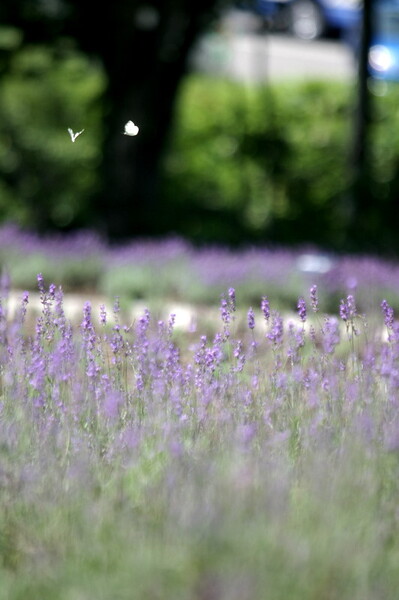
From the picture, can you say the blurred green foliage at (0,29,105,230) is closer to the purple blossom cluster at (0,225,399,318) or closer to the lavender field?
the purple blossom cluster at (0,225,399,318)

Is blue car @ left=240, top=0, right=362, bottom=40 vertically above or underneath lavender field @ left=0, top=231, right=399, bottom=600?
above

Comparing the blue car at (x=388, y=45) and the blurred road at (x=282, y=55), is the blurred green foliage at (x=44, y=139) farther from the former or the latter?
the blue car at (x=388, y=45)

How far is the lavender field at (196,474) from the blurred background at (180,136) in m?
7.44

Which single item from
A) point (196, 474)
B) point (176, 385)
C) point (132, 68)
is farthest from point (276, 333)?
point (132, 68)

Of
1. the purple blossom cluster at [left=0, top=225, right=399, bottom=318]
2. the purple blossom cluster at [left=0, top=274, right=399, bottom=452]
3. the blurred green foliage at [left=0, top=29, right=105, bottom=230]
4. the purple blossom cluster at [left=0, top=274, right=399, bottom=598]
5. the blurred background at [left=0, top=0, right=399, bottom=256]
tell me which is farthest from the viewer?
the blurred green foliage at [left=0, top=29, right=105, bottom=230]

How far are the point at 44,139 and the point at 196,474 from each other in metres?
12.1

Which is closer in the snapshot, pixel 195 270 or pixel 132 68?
pixel 195 270

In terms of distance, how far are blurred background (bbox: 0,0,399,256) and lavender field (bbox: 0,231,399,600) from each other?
24.4 ft

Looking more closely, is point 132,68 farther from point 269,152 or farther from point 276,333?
point 276,333

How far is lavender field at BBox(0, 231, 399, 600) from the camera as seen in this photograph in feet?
7.82

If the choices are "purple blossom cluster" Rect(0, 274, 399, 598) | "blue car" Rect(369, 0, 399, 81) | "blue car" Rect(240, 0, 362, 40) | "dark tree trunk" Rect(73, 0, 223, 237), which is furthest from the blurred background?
"purple blossom cluster" Rect(0, 274, 399, 598)

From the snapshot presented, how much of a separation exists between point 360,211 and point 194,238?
2.08 metres

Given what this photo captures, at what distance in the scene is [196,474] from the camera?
2883 millimetres

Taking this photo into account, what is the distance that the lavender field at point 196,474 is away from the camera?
2383mm
